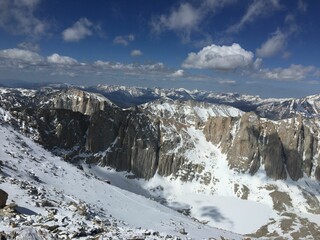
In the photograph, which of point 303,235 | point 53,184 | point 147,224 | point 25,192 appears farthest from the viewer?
point 303,235

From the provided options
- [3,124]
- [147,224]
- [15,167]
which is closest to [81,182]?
[15,167]

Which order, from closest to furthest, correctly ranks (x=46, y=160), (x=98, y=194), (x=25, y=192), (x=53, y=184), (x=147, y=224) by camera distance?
(x=25, y=192)
(x=147, y=224)
(x=53, y=184)
(x=98, y=194)
(x=46, y=160)

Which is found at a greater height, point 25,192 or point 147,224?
point 25,192

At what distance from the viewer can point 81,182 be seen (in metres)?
76.9

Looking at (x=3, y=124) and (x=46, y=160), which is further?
(x=3, y=124)

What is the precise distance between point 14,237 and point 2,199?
9.24 m

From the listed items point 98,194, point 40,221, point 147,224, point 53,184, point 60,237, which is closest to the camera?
point 60,237

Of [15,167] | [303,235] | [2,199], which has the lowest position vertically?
[303,235]

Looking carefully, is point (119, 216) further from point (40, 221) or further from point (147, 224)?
point (40, 221)

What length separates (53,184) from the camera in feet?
215

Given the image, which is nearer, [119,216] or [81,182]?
[119,216]

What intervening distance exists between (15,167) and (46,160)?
19917 mm

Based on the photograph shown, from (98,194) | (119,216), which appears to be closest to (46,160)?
(98,194)

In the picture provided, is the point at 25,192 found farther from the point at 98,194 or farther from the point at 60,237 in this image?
the point at 98,194
